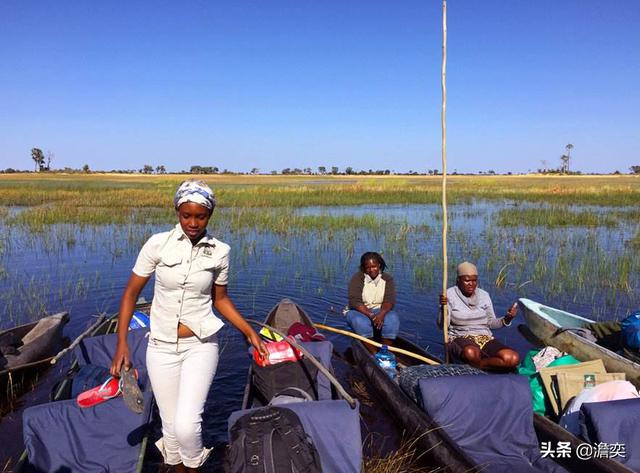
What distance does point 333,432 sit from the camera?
3.76m

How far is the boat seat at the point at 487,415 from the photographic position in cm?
433

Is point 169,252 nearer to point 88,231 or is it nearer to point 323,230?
point 323,230

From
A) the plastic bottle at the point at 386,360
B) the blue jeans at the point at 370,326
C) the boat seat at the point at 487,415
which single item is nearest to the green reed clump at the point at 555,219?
the blue jeans at the point at 370,326

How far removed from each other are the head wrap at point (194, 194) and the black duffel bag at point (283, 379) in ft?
7.81

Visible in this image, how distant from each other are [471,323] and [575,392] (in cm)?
179

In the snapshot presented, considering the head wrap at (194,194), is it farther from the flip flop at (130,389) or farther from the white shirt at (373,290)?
the white shirt at (373,290)

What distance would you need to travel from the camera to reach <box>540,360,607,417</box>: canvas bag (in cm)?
486

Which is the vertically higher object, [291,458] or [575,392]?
[291,458]

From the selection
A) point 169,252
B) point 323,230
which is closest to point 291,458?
point 169,252

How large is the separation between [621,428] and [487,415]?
108 centimetres

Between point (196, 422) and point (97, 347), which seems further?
point (97, 347)

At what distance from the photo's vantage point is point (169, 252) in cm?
319

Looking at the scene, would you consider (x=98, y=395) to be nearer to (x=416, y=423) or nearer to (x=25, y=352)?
(x=416, y=423)

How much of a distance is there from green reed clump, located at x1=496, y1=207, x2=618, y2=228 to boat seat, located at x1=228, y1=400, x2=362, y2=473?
750 inches
